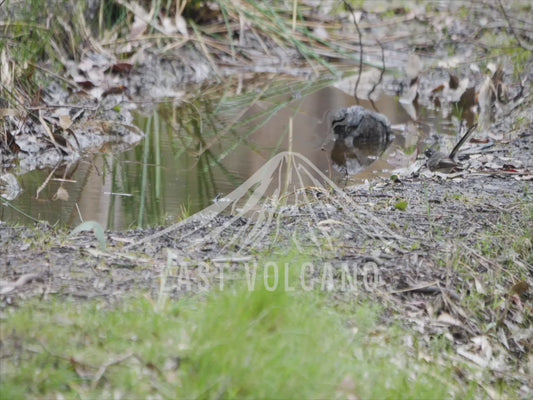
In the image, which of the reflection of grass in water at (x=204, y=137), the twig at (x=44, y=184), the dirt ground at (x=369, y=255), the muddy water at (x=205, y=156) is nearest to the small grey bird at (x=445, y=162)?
the muddy water at (x=205, y=156)

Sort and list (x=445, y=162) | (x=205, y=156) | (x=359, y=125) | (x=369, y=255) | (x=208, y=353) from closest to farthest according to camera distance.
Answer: (x=208, y=353) → (x=369, y=255) → (x=445, y=162) → (x=205, y=156) → (x=359, y=125)

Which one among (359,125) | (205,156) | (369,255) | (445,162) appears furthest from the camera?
(359,125)

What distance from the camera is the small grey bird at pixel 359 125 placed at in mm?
6004

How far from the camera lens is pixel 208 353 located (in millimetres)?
2203

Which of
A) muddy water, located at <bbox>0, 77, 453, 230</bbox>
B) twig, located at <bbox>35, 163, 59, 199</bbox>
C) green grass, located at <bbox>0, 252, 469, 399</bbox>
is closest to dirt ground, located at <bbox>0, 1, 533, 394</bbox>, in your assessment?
green grass, located at <bbox>0, 252, 469, 399</bbox>

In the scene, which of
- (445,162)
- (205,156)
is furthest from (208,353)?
(205,156)

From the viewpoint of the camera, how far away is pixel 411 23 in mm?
9688

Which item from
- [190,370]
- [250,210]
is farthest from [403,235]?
[190,370]

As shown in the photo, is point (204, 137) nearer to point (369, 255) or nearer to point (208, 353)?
point (369, 255)

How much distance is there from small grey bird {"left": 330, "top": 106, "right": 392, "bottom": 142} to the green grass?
11.5 ft

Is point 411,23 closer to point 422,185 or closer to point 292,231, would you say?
point 422,185

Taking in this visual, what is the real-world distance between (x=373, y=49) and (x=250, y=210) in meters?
5.36

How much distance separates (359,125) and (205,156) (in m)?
1.30

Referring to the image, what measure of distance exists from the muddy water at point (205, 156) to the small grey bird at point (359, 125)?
0.10 metres
